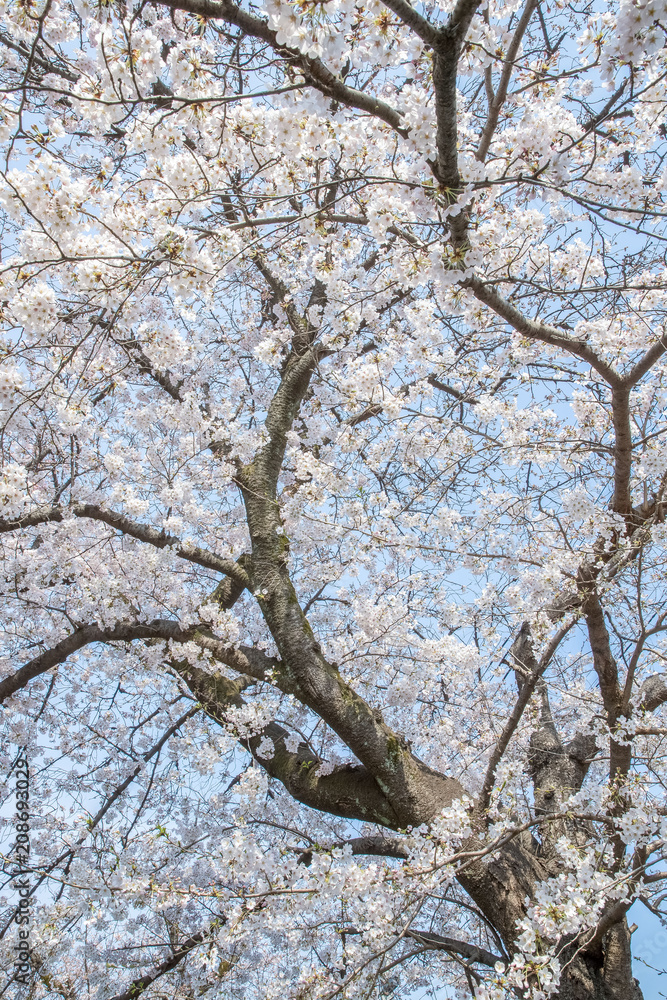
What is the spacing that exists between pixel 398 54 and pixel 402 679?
341cm

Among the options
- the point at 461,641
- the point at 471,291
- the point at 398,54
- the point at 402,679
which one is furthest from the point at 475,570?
the point at 398,54

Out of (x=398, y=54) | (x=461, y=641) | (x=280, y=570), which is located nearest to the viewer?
(x=398, y=54)

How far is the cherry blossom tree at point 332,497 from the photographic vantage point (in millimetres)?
2293

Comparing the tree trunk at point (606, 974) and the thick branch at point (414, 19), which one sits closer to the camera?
the thick branch at point (414, 19)

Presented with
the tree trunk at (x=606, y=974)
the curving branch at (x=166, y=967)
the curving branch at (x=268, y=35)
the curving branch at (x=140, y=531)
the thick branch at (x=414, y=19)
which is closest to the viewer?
the thick branch at (x=414, y=19)

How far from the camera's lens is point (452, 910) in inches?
190

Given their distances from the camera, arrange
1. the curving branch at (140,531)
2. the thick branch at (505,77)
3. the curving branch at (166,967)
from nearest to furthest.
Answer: the thick branch at (505,77) → the curving branch at (166,967) → the curving branch at (140,531)

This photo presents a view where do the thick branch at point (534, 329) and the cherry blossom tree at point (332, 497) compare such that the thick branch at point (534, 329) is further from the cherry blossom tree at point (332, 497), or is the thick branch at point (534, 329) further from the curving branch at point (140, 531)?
the curving branch at point (140, 531)

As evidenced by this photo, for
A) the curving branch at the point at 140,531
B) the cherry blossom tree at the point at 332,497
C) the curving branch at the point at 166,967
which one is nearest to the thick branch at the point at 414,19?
the cherry blossom tree at the point at 332,497

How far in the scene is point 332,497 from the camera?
4422mm

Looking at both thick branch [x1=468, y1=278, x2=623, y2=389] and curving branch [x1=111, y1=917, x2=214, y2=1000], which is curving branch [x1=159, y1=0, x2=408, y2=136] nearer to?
thick branch [x1=468, y1=278, x2=623, y2=389]

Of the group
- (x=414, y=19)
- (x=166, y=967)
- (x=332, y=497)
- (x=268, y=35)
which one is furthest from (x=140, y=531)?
(x=414, y=19)

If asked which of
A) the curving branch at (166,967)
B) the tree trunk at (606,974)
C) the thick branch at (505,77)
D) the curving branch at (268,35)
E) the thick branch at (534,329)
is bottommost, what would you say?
the tree trunk at (606,974)

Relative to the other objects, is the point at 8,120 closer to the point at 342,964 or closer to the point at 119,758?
the point at 119,758
